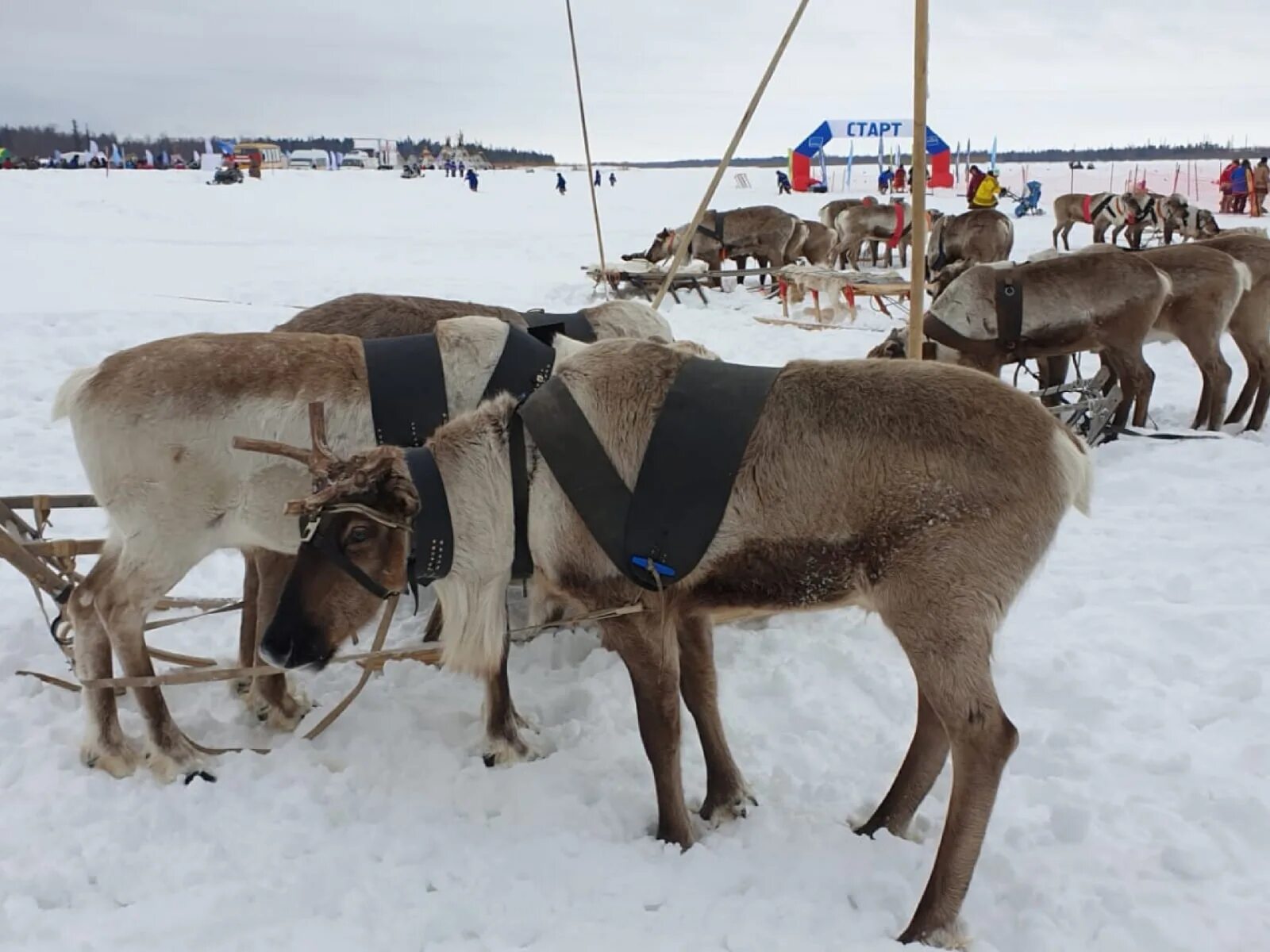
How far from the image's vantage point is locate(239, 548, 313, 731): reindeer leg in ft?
12.3

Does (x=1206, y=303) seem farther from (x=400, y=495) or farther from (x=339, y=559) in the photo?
(x=339, y=559)

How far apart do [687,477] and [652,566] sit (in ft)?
0.90

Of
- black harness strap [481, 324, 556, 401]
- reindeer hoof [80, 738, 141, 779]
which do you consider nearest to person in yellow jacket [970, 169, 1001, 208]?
black harness strap [481, 324, 556, 401]

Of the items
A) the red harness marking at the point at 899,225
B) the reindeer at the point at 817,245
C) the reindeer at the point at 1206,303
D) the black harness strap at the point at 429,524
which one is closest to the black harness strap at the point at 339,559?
the black harness strap at the point at 429,524

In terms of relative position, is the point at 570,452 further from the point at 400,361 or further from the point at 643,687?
the point at 400,361

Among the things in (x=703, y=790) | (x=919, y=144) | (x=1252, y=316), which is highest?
(x=919, y=144)

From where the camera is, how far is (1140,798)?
302 cm

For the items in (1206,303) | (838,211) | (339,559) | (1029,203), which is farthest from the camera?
(1029,203)

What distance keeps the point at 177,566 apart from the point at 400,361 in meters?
1.12

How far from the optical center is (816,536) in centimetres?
257

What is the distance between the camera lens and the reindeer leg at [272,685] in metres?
3.74

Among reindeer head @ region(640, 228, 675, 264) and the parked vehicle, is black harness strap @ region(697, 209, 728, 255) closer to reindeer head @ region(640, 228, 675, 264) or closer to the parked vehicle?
reindeer head @ region(640, 228, 675, 264)

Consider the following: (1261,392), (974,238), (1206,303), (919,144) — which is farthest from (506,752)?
(974,238)

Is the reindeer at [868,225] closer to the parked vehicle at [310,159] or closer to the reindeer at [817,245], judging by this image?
the reindeer at [817,245]
